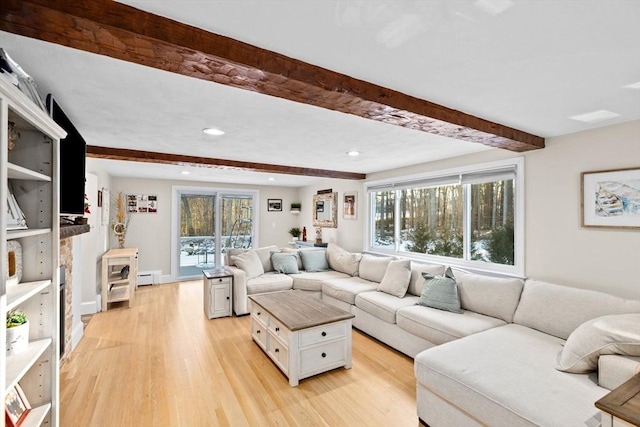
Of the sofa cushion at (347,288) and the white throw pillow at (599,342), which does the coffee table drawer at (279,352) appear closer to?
the sofa cushion at (347,288)

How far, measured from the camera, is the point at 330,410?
220 cm

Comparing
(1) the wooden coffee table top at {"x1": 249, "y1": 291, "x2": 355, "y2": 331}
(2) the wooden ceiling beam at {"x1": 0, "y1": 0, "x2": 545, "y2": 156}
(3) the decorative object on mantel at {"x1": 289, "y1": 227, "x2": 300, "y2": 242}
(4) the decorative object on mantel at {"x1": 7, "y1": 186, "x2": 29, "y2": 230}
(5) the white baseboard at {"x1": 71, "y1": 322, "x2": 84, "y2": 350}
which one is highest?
(2) the wooden ceiling beam at {"x1": 0, "y1": 0, "x2": 545, "y2": 156}

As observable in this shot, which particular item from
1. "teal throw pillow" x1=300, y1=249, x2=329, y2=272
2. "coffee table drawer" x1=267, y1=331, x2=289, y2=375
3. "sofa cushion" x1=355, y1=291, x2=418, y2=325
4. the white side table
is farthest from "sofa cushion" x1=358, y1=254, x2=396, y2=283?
the white side table

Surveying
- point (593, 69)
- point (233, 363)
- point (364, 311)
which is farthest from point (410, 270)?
point (593, 69)

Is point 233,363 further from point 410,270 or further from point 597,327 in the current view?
point 597,327

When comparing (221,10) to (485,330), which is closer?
(221,10)

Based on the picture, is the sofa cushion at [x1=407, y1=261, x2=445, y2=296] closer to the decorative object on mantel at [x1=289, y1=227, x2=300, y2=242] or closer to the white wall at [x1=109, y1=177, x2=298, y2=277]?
the decorative object on mantel at [x1=289, y1=227, x2=300, y2=242]

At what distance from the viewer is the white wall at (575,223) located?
7.72ft

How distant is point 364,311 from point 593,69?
297 cm

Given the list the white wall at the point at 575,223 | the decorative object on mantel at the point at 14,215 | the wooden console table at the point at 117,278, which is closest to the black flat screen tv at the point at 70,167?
the decorative object on mantel at the point at 14,215

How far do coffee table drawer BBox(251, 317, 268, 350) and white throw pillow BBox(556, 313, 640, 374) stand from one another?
7.97 ft

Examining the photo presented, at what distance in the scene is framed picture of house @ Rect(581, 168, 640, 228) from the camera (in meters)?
2.32

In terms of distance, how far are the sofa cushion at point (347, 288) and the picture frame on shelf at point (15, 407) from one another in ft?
9.87

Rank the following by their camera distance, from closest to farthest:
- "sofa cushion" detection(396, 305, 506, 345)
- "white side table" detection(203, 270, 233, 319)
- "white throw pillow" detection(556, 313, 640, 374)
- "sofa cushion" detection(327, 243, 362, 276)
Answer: "white throw pillow" detection(556, 313, 640, 374)
"sofa cushion" detection(396, 305, 506, 345)
"white side table" detection(203, 270, 233, 319)
"sofa cushion" detection(327, 243, 362, 276)
